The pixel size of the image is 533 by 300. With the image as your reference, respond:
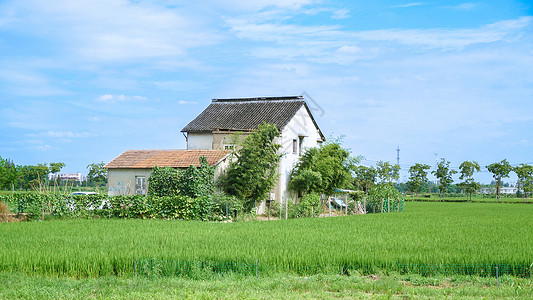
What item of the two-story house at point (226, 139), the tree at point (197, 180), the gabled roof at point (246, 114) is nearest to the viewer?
the tree at point (197, 180)

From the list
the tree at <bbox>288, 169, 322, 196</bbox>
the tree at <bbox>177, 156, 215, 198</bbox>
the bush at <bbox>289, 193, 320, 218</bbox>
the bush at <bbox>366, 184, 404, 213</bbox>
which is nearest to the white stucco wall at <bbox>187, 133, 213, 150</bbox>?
the tree at <bbox>288, 169, 322, 196</bbox>

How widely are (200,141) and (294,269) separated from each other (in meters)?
24.3

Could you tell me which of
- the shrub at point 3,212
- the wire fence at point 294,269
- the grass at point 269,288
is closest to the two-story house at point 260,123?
the shrub at point 3,212

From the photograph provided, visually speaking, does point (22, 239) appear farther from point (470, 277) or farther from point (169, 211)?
point (470, 277)

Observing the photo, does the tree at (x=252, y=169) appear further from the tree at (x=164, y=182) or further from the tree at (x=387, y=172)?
the tree at (x=387, y=172)

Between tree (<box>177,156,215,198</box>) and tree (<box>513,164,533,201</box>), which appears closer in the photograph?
tree (<box>177,156,215,198</box>)

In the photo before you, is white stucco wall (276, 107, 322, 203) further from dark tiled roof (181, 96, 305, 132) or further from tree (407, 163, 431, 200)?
tree (407, 163, 431, 200)

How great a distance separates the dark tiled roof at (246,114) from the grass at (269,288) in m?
22.7

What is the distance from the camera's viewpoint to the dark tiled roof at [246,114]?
33.4m

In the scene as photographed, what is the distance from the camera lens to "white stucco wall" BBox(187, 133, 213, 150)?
3388 centimetres

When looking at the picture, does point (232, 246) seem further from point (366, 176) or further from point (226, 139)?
point (366, 176)

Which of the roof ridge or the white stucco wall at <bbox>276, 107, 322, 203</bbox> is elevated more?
the roof ridge

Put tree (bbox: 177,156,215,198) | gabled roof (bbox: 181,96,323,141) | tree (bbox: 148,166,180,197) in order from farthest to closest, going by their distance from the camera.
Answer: gabled roof (bbox: 181,96,323,141) → tree (bbox: 148,166,180,197) → tree (bbox: 177,156,215,198)

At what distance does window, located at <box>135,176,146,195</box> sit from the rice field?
8.18 metres
